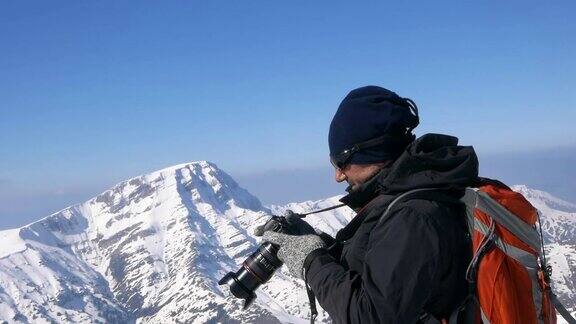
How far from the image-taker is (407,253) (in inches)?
146

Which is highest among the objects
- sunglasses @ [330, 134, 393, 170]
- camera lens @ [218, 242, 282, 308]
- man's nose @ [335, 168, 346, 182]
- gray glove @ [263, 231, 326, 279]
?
sunglasses @ [330, 134, 393, 170]

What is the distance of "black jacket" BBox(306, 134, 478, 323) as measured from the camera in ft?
12.2

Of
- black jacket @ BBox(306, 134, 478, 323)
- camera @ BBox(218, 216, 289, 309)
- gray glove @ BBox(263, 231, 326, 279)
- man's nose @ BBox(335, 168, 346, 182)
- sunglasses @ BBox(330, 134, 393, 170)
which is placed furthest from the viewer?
camera @ BBox(218, 216, 289, 309)

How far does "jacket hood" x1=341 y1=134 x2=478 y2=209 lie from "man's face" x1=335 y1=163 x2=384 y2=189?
186mm

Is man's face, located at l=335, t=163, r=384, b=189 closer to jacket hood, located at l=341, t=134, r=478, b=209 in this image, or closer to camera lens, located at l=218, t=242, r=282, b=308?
jacket hood, located at l=341, t=134, r=478, b=209

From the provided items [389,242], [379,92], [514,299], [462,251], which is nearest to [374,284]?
[389,242]

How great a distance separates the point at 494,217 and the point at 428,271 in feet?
2.14

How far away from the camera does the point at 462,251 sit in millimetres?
3887

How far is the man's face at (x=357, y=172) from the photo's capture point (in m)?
4.55

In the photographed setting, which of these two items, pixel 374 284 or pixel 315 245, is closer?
pixel 374 284

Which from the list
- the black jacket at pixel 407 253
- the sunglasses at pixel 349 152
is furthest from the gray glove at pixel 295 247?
the sunglasses at pixel 349 152

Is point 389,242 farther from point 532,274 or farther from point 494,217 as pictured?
point 532,274

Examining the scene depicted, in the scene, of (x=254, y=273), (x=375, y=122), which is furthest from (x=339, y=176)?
(x=254, y=273)

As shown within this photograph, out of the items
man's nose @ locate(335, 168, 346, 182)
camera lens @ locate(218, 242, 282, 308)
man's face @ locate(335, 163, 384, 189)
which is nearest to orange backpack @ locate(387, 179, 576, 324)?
man's face @ locate(335, 163, 384, 189)
